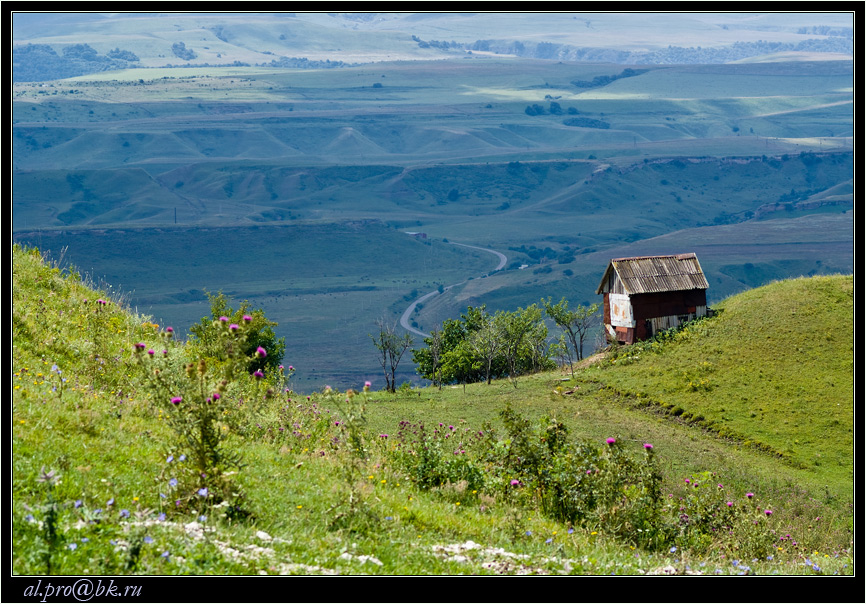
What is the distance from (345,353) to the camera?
139m

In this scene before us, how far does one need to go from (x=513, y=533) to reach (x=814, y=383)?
30.7 m

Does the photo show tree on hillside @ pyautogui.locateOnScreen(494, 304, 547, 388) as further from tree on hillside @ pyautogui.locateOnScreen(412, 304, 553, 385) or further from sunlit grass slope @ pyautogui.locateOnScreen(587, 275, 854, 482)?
sunlit grass slope @ pyautogui.locateOnScreen(587, 275, 854, 482)

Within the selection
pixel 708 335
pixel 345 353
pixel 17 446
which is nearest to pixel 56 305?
pixel 17 446

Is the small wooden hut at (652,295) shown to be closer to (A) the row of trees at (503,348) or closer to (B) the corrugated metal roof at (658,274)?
(B) the corrugated metal roof at (658,274)

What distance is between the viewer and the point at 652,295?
45.7 m

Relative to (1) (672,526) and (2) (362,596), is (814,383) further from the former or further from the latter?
(2) (362,596)

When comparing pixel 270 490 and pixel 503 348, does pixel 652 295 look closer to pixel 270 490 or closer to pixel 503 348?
pixel 503 348

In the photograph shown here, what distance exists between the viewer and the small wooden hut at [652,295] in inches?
1796

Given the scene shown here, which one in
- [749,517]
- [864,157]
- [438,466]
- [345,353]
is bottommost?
[345,353]

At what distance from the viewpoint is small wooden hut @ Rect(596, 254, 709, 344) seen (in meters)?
45.6

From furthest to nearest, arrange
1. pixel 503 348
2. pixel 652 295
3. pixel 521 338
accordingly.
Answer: pixel 521 338, pixel 503 348, pixel 652 295

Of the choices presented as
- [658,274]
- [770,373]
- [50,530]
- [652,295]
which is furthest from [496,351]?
[50,530]

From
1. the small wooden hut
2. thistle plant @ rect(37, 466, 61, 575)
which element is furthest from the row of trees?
thistle plant @ rect(37, 466, 61, 575)

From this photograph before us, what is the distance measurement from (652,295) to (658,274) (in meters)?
1.46
